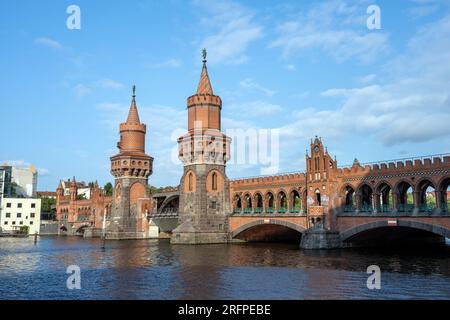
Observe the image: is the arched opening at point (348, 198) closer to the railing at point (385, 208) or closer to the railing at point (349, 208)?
the railing at point (349, 208)

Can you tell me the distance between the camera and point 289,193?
6172cm

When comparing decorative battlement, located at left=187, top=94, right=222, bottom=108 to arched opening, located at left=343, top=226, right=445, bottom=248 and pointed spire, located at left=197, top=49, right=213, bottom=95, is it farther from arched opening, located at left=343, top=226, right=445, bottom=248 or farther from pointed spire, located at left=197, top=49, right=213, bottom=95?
arched opening, located at left=343, top=226, right=445, bottom=248

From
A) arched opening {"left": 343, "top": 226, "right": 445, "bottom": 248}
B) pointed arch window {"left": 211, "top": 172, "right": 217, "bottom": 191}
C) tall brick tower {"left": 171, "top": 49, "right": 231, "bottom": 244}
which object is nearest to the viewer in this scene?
arched opening {"left": 343, "top": 226, "right": 445, "bottom": 248}

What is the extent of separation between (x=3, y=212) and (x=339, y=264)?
96796 millimetres

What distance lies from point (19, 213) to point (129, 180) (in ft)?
146

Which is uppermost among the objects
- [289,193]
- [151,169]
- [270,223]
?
[151,169]

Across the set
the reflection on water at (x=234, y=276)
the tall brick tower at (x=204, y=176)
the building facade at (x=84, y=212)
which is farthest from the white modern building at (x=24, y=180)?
the reflection on water at (x=234, y=276)

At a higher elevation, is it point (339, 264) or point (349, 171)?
point (349, 171)

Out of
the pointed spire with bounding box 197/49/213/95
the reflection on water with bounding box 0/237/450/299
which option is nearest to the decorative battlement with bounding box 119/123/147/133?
the pointed spire with bounding box 197/49/213/95

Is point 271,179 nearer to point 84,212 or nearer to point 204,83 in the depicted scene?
point 204,83

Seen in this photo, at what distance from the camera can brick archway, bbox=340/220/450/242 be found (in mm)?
41719

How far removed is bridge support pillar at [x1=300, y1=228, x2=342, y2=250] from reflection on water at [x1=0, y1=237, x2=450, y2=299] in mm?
2777
